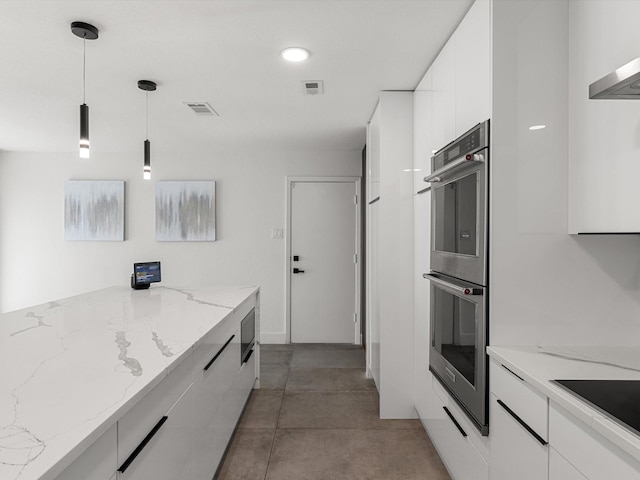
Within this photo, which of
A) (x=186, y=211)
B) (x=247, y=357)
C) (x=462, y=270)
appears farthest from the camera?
(x=186, y=211)

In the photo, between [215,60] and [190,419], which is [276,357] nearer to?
[190,419]

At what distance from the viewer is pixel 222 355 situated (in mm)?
2312

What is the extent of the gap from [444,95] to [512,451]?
1.71m

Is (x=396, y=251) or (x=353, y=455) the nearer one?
(x=353, y=455)

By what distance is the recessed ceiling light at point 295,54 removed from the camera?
93.5 inches

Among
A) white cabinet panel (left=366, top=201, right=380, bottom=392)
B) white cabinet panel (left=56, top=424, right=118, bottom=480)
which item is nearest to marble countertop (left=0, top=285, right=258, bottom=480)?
white cabinet panel (left=56, top=424, right=118, bottom=480)

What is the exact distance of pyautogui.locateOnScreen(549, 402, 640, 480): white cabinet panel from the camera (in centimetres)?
Answer: 98

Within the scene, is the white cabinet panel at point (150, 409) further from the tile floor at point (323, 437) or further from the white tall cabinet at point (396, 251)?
the white tall cabinet at point (396, 251)

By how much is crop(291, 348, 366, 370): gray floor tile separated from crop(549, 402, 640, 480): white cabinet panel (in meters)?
3.10

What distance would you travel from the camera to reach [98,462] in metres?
0.98

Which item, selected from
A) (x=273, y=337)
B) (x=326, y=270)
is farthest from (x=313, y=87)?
(x=273, y=337)

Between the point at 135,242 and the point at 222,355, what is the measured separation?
339 centimetres

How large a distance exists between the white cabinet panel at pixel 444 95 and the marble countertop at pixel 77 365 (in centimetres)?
152

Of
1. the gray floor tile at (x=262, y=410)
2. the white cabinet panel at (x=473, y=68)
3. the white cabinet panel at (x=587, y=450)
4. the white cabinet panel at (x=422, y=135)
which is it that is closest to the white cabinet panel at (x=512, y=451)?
the white cabinet panel at (x=587, y=450)
